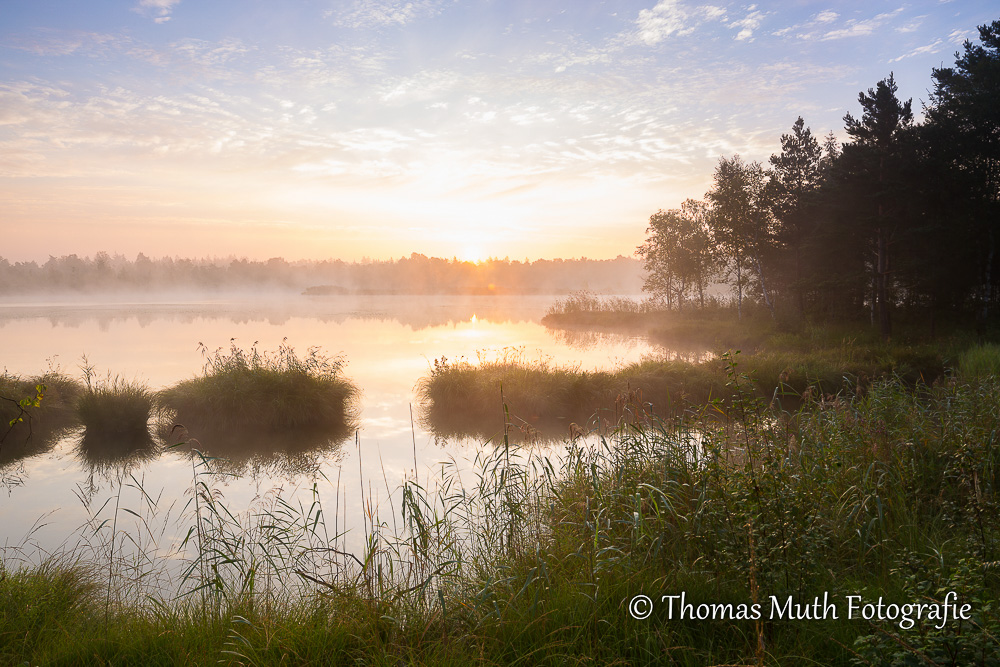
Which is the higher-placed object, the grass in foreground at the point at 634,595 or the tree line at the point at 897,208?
the tree line at the point at 897,208

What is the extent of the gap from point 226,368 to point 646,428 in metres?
7.87

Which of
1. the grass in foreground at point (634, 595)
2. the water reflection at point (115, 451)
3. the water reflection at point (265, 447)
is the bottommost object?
the water reflection at point (265, 447)

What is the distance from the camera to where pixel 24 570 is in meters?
3.95

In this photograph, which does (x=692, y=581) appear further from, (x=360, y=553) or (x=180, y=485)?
(x=180, y=485)

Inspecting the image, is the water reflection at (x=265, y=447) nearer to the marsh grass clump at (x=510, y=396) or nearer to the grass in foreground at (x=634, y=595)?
the marsh grass clump at (x=510, y=396)

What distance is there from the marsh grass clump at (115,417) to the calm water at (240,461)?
377mm

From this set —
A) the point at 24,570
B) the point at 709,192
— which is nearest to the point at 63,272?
the point at 709,192

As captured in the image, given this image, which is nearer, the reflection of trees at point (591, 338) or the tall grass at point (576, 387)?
the tall grass at point (576, 387)

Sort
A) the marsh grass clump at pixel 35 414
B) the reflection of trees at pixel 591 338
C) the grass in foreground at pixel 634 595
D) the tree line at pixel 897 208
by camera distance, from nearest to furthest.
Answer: the grass in foreground at pixel 634 595 < the marsh grass clump at pixel 35 414 < the tree line at pixel 897 208 < the reflection of trees at pixel 591 338

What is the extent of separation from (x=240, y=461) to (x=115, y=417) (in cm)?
283

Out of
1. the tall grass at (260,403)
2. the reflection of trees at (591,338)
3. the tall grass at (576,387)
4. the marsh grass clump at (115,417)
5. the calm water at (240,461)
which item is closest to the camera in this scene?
the calm water at (240,461)

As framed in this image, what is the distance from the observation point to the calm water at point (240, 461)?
→ 5.48 metres

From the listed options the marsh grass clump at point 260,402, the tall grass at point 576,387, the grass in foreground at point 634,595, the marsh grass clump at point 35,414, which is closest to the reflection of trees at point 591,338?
the tall grass at point 576,387

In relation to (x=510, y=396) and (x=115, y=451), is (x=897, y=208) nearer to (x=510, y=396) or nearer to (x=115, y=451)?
(x=510, y=396)
